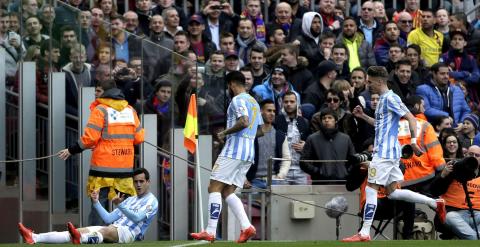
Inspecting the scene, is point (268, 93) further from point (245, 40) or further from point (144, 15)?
point (144, 15)

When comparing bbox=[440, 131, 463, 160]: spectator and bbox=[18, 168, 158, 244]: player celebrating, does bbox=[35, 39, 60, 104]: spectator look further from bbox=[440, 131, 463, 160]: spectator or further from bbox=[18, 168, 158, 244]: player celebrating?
bbox=[440, 131, 463, 160]: spectator

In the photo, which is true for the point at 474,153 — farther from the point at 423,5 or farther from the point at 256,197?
the point at 423,5

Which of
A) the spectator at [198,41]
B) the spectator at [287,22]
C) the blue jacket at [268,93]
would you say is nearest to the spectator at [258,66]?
the blue jacket at [268,93]

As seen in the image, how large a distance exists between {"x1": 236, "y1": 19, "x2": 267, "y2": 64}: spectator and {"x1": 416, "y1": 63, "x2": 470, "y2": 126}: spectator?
2.54 metres

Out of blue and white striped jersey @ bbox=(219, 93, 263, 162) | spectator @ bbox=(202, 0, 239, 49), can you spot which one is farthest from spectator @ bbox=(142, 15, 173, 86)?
blue and white striped jersey @ bbox=(219, 93, 263, 162)

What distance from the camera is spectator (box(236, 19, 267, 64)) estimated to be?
25.5 m

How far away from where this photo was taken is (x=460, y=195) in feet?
70.6

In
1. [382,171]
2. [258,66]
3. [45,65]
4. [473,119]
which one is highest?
[258,66]

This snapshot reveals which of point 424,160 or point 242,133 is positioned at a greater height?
point 242,133

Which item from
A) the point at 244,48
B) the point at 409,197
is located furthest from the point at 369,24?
the point at 409,197

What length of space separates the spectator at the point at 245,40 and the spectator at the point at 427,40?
97.7 inches

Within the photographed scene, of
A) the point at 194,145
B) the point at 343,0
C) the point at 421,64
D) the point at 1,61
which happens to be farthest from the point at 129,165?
the point at 343,0

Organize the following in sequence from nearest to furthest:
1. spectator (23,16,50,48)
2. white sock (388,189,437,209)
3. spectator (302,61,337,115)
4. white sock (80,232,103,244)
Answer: white sock (80,232,103,244) → white sock (388,189,437,209) → spectator (23,16,50,48) → spectator (302,61,337,115)

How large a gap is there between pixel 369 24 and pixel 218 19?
2329mm
